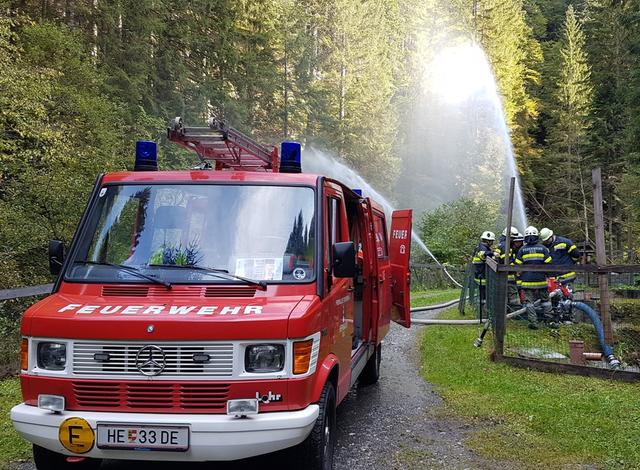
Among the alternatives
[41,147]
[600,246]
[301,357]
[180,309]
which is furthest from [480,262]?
[180,309]

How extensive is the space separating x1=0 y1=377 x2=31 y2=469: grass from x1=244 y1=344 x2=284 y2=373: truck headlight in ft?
8.50

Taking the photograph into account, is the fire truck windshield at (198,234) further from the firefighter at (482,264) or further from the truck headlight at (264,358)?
the firefighter at (482,264)

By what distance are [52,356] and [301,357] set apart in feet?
5.39

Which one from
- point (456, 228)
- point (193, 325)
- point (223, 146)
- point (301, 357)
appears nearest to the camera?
point (193, 325)

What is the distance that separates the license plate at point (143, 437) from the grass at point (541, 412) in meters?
2.95

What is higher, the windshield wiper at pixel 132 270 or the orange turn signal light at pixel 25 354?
the windshield wiper at pixel 132 270

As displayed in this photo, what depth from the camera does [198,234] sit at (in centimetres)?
461

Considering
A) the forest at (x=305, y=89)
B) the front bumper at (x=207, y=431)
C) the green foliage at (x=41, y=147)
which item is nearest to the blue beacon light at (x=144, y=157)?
the front bumper at (x=207, y=431)

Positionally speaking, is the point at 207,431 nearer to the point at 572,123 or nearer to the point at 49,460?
the point at 49,460

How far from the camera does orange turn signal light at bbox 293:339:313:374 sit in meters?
3.88

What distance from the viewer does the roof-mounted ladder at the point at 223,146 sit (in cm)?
689

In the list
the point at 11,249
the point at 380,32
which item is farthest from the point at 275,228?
the point at 380,32

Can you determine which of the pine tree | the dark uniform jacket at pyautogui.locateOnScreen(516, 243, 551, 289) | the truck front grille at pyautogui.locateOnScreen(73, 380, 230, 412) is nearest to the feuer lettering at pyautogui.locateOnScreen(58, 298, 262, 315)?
the truck front grille at pyautogui.locateOnScreen(73, 380, 230, 412)

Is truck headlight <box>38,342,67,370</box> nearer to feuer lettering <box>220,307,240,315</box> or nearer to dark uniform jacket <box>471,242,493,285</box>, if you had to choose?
feuer lettering <box>220,307,240,315</box>
